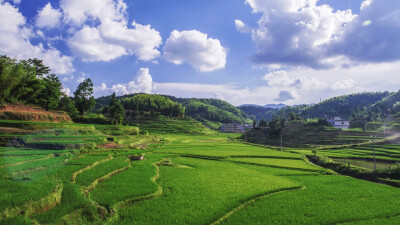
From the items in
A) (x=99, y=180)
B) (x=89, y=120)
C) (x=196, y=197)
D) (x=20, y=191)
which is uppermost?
(x=89, y=120)

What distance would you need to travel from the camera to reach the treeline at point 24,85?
3116 centimetres

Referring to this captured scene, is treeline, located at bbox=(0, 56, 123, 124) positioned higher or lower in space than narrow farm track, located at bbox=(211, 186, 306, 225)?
higher

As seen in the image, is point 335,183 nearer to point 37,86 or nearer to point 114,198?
point 114,198

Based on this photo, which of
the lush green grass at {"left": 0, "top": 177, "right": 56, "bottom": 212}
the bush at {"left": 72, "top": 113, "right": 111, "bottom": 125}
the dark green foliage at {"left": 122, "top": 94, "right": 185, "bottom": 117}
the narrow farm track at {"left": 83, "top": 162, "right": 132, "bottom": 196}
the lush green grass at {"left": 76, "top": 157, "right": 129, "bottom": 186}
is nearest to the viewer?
the lush green grass at {"left": 0, "top": 177, "right": 56, "bottom": 212}

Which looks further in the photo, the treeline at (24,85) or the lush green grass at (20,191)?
the treeline at (24,85)

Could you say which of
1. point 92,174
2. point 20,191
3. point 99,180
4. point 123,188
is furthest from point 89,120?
point 20,191

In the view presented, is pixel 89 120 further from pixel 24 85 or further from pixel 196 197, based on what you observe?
pixel 196 197

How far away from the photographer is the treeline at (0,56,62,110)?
31156mm

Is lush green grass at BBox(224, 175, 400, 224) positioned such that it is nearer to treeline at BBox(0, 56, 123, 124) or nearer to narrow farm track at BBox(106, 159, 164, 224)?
narrow farm track at BBox(106, 159, 164, 224)

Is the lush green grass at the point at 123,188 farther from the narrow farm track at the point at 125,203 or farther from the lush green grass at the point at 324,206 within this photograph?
the lush green grass at the point at 324,206

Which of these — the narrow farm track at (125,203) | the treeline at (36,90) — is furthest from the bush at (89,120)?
the narrow farm track at (125,203)

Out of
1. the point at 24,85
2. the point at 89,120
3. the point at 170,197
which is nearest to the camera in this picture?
the point at 170,197

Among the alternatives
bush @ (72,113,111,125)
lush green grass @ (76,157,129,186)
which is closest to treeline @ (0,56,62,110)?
bush @ (72,113,111,125)

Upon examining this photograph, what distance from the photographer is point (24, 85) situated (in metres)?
37.7
